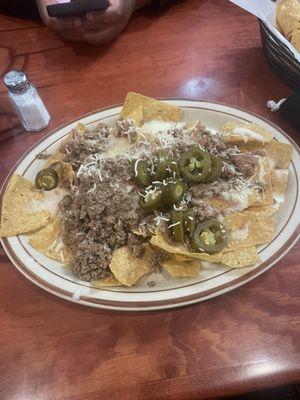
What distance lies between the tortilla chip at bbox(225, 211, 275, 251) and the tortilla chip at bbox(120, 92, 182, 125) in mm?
531

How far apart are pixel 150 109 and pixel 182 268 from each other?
704 mm

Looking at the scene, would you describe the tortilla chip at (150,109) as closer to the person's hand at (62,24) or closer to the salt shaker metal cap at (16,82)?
the salt shaker metal cap at (16,82)

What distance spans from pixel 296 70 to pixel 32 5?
57.9 inches

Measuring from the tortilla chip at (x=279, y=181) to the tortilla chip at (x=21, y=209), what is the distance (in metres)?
Result: 0.76

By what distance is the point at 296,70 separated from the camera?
164 cm

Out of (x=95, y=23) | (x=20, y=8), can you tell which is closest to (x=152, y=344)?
(x=95, y=23)

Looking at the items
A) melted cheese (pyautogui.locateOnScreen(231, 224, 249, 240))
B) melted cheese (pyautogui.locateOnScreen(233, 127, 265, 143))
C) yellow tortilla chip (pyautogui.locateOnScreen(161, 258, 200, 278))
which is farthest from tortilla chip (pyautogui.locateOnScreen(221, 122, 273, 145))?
yellow tortilla chip (pyautogui.locateOnScreen(161, 258, 200, 278))

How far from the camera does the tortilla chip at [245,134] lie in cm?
156

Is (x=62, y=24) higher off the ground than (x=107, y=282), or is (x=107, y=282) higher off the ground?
(x=62, y=24)

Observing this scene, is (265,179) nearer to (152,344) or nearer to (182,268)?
(182,268)

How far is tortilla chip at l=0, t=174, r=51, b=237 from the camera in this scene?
1509mm

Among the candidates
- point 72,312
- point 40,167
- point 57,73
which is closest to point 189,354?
point 72,312

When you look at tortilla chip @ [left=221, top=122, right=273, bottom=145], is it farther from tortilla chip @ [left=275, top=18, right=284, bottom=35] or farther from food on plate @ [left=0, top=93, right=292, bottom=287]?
tortilla chip @ [left=275, top=18, right=284, bottom=35]

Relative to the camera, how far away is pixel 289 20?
170cm
